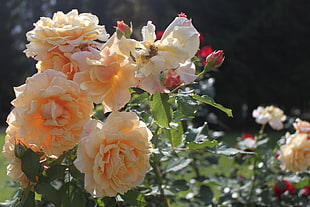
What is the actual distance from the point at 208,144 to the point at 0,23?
12295 millimetres

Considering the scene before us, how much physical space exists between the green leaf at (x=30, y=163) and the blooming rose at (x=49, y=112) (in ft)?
0.08

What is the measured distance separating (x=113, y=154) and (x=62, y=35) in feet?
0.85

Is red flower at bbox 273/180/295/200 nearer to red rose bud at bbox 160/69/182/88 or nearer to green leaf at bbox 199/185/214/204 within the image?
green leaf at bbox 199/185/214/204

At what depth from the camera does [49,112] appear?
0.69 m

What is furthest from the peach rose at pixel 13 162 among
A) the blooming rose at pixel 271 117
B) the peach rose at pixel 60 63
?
the blooming rose at pixel 271 117

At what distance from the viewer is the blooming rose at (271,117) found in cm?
196

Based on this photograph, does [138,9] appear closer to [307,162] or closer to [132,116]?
[307,162]

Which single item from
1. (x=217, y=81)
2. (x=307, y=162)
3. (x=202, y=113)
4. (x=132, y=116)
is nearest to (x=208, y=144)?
(x=132, y=116)

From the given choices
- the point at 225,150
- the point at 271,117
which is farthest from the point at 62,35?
the point at 271,117

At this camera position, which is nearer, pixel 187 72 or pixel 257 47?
pixel 187 72

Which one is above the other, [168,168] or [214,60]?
[214,60]

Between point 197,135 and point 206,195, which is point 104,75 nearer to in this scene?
point 197,135

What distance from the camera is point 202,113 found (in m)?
1.99

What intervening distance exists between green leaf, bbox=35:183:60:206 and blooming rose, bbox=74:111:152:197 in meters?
0.11
